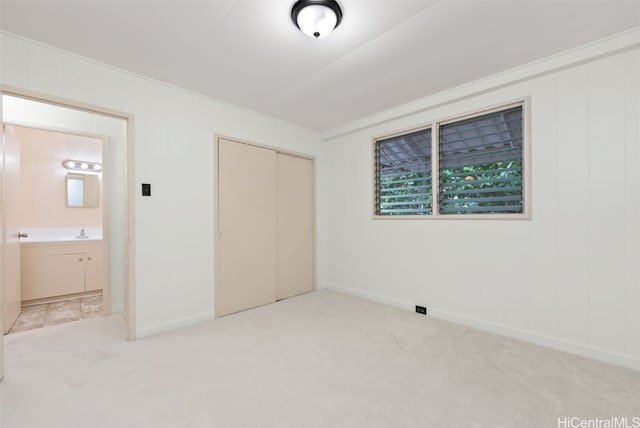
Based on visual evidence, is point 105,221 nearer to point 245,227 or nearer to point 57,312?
point 57,312

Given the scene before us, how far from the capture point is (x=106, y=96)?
2.45 metres

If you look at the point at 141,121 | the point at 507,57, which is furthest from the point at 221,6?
the point at 507,57

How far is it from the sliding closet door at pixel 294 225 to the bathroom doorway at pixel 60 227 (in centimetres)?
211

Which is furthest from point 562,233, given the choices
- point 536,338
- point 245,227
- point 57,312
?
point 57,312

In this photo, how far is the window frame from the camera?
8.16 feet

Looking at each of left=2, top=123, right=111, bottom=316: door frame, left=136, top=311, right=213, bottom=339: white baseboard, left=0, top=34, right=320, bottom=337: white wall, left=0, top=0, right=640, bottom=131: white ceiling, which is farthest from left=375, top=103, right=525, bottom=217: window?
left=2, top=123, right=111, bottom=316: door frame

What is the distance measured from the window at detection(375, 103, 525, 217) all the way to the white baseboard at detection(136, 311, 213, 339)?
2.50 metres

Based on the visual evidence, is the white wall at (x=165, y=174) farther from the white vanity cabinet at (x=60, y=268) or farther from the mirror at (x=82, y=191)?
the mirror at (x=82, y=191)

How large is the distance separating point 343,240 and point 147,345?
8.72 ft

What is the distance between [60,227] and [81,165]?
102cm

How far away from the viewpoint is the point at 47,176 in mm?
4109

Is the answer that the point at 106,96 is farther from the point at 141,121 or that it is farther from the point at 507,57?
the point at 507,57

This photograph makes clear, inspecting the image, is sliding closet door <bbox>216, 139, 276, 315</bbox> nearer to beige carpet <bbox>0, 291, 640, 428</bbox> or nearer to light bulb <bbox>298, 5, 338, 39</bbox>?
beige carpet <bbox>0, 291, 640, 428</bbox>

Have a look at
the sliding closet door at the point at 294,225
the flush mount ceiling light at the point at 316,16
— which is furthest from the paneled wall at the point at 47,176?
the flush mount ceiling light at the point at 316,16
